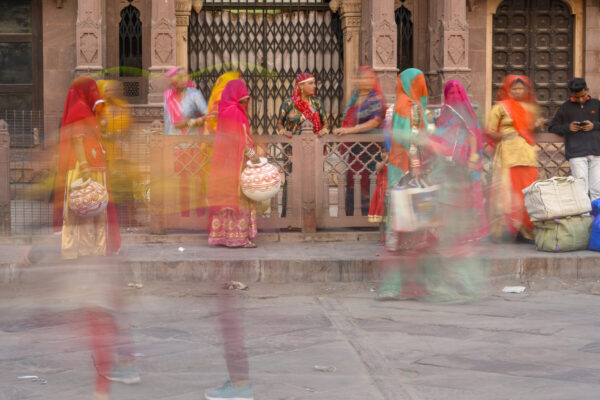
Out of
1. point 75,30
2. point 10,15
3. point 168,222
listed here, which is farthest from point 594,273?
point 10,15

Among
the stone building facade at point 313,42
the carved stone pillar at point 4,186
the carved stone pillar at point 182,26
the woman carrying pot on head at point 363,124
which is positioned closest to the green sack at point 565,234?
the woman carrying pot on head at point 363,124

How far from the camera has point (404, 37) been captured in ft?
59.7

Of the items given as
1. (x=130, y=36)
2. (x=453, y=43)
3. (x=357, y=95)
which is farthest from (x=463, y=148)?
(x=130, y=36)

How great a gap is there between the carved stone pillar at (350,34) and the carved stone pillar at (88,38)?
4.61 metres

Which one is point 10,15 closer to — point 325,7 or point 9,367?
point 325,7

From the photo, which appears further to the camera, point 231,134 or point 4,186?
point 4,186

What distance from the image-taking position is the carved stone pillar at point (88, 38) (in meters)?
Answer: 16.4

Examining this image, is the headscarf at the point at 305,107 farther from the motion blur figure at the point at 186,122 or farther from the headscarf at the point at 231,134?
the headscarf at the point at 231,134

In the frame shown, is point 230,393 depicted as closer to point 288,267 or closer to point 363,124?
point 288,267

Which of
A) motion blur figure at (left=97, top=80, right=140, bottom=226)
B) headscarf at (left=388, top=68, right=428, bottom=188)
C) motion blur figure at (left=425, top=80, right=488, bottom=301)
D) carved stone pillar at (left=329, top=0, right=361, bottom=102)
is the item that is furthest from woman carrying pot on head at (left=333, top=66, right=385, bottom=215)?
carved stone pillar at (left=329, top=0, right=361, bottom=102)

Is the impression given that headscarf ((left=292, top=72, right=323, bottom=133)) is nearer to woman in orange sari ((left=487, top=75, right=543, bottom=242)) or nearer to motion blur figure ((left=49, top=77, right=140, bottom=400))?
woman in orange sari ((left=487, top=75, right=543, bottom=242))

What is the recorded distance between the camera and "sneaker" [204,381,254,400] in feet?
14.5

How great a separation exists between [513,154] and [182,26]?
29.9ft

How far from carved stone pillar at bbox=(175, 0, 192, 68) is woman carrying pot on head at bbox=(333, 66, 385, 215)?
7668 mm
